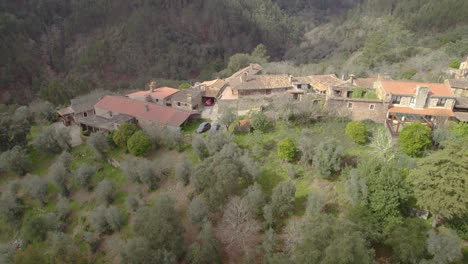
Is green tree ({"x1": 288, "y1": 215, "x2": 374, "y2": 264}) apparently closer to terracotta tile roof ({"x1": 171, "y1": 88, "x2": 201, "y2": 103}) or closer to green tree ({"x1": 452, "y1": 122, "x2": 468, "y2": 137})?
green tree ({"x1": 452, "y1": 122, "x2": 468, "y2": 137})

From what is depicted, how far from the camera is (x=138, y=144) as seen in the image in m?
36.3

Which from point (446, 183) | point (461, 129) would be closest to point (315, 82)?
point (461, 129)

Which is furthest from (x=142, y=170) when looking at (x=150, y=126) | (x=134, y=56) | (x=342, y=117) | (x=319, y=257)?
(x=134, y=56)

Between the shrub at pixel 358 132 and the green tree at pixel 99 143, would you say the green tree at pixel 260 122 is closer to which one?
the shrub at pixel 358 132

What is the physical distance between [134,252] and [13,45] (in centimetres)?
9768

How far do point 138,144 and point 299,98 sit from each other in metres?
22.0

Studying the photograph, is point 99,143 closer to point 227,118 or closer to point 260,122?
point 227,118

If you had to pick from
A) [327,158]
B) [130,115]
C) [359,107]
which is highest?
[359,107]

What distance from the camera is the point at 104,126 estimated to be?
138ft

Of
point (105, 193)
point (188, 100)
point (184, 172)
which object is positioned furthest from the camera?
point (188, 100)

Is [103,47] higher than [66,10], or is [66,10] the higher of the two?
[66,10]

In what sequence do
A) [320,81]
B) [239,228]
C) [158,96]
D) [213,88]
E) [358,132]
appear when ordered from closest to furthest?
1. [239,228]
2. [358,132]
3. [320,81]
4. [158,96]
5. [213,88]

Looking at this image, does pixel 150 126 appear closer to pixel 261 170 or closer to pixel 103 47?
pixel 261 170

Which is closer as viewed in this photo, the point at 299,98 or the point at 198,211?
the point at 198,211
